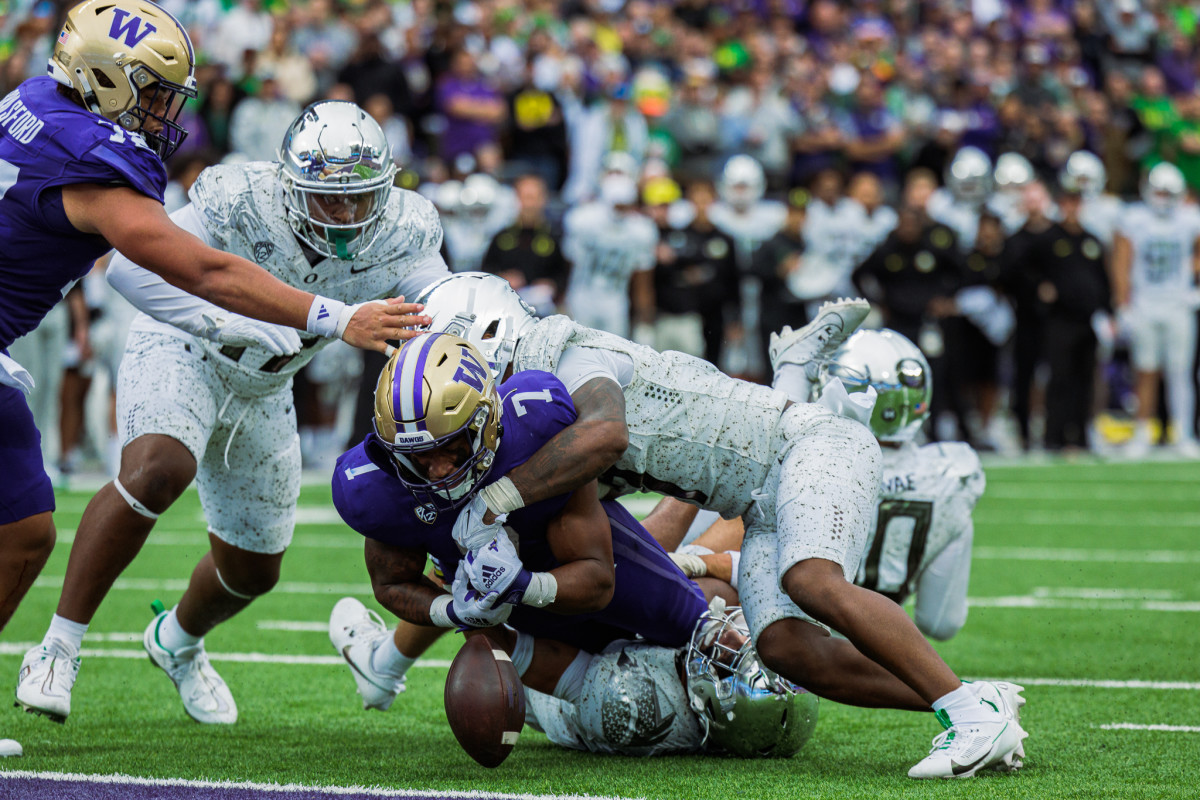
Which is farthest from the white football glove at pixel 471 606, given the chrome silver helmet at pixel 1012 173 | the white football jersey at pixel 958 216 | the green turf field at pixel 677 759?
the chrome silver helmet at pixel 1012 173

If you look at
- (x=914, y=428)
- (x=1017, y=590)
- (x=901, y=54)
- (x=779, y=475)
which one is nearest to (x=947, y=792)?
(x=779, y=475)

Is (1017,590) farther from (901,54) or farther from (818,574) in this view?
→ (901,54)

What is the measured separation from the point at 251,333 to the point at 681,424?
116 cm

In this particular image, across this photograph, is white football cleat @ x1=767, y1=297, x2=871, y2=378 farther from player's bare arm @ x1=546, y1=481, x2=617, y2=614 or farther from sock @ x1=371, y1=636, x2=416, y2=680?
sock @ x1=371, y1=636, x2=416, y2=680

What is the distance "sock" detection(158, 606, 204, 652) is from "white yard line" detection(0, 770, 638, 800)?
1011mm

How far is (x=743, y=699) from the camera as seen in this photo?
145 inches

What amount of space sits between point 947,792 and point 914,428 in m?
1.72

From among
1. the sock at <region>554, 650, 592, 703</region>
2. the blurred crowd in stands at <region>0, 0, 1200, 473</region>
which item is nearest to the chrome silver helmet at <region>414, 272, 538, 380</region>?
the sock at <region>554, 650, 592, 703</region>

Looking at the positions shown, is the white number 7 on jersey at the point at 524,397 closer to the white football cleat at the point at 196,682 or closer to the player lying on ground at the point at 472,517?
the player lying on ground at the point at 472,517

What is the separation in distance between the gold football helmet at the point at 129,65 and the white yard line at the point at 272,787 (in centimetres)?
155

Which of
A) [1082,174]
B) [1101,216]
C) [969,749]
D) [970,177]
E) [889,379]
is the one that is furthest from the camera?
[1101,216]

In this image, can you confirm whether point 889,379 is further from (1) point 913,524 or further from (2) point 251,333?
(2) point 251,333

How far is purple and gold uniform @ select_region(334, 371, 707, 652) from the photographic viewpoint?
343cm

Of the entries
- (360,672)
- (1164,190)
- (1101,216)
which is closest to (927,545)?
(360,672)
